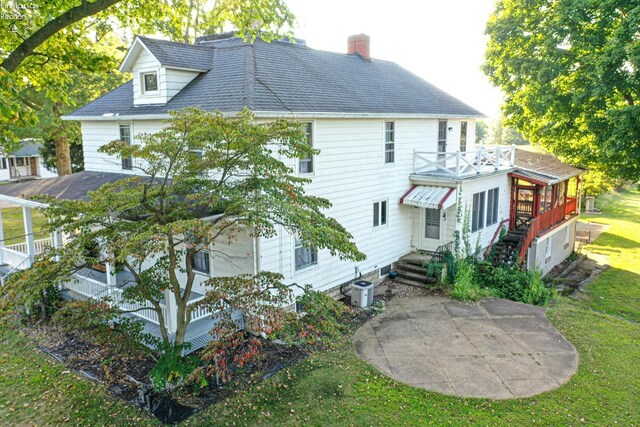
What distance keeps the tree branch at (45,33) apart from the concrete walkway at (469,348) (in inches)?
399

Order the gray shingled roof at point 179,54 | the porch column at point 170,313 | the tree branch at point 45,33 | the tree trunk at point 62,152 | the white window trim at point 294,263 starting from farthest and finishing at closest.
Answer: the tree trunk at point 62,152 < the gray shingled roof at point 179,54 < the white window trim at point 294,263 < the porch column at point 170,313 < the tree branch at point 45,33

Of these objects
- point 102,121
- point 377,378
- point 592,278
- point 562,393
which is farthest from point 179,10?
point 592,278

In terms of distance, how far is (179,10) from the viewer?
1368 centimetres

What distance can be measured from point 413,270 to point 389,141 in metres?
5.18

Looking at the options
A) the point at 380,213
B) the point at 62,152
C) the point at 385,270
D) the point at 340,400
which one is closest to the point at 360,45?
the point at 380,213

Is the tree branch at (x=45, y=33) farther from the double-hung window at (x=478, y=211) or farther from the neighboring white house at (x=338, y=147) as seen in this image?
the double-hung window at (x=478, y=211)

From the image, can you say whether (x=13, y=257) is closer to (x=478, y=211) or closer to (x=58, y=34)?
(x=58, y=34)

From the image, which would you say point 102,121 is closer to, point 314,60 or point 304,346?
point 314,60

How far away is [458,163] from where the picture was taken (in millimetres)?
17547

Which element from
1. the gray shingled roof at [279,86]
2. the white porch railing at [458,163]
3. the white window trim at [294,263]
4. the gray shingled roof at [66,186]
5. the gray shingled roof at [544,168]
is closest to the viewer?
the gray shingled roof at [279,86]

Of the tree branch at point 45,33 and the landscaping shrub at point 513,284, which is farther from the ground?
the tree branch at point 45,33

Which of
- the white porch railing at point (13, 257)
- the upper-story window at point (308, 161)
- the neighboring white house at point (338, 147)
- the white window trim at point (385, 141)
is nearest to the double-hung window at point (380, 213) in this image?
the neighboring white house at point (338, 147)

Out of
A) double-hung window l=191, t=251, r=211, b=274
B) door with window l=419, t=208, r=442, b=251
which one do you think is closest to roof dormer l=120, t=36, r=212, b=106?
double-hung window l=191, t=251, r=211, b=274

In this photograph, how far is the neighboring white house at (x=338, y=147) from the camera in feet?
44.9
